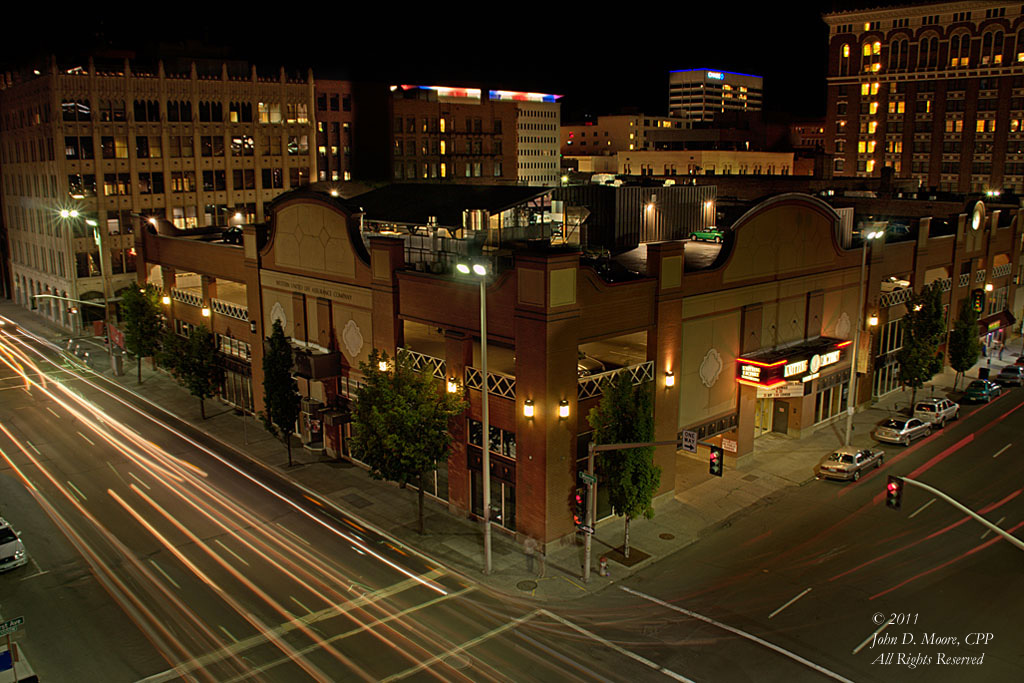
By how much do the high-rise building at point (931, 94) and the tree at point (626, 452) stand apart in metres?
106

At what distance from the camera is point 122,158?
7069 centimetres

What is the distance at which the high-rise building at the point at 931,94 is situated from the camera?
109125 millimetres

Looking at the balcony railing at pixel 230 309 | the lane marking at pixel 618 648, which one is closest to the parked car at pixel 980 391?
the lane marking at pixel 618 648

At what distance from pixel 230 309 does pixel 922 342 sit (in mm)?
39112

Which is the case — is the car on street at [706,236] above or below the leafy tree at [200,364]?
above

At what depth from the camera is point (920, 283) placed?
47.8 meters

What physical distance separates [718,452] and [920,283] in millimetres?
28314

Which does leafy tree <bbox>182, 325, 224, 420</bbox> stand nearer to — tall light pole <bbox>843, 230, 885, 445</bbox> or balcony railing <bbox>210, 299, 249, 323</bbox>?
balcony railing <bbox>210, 299, 249, 323</bbox>

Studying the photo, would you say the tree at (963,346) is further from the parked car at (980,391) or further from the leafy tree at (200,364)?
the leafy tree at (200,364)

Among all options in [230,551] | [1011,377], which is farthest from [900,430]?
[230,551]

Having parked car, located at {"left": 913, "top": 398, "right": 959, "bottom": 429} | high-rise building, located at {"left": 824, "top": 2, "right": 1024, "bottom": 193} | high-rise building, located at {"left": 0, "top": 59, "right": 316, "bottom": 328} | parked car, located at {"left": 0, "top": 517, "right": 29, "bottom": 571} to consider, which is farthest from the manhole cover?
high-rise building, located at {"left": 824, "top": 2, "right": 1024, "bottom": 193}

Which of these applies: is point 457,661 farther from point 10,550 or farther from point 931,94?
point 931,94

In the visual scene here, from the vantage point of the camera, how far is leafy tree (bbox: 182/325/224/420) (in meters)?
42.1

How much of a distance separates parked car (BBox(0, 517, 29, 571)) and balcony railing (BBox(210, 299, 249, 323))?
1830 cm
